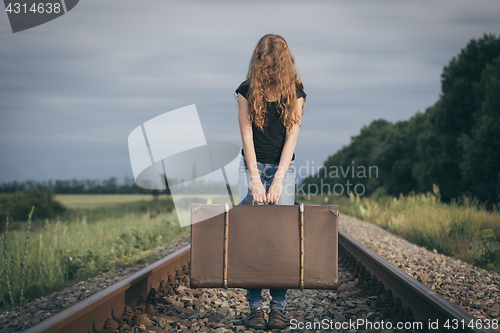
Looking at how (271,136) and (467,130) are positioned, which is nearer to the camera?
(271,136)

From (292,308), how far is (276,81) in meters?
1.85

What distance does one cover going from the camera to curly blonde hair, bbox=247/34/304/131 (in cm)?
278

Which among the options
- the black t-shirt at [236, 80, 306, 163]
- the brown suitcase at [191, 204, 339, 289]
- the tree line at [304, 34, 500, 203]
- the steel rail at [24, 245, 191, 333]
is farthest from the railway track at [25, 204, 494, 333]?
the tree line at [304, 34, 500, 203]

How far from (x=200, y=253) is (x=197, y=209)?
0.29 m

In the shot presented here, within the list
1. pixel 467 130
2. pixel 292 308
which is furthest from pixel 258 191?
pixel 467 130

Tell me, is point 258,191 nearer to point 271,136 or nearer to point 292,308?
point 271,136

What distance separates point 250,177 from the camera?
2.84 m

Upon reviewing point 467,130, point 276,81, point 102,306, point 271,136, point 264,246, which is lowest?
point 102,306

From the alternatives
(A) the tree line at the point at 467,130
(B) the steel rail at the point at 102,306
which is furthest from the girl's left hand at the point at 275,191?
(A) the tree line at the point at 467,130

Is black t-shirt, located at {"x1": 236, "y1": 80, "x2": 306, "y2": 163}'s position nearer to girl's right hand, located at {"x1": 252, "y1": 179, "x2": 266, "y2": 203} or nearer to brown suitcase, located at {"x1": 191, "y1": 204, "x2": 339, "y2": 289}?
girl's right hand, located at {"x1": 252, "y1": 179, "x2": 266, "y2": 203}

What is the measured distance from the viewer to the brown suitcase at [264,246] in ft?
8.61

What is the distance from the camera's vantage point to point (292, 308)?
3.34 metres

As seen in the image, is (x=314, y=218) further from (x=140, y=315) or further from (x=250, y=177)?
(x=140, y=315)

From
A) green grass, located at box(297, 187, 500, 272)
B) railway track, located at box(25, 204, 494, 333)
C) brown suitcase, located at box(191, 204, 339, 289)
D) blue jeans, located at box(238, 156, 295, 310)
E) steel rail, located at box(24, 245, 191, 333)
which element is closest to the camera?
steel rail, located at box(24, 245, 191, 333)
